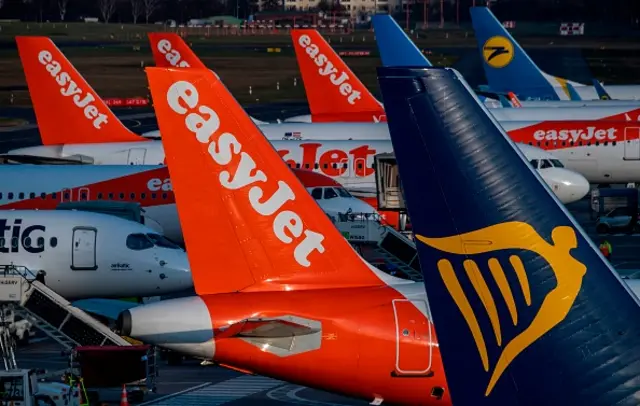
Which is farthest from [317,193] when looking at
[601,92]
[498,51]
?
[601,92]

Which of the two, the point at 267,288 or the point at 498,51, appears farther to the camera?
the point at 498,51

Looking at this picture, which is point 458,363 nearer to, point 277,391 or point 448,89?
point 448,89

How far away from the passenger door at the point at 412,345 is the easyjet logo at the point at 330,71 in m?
49.0

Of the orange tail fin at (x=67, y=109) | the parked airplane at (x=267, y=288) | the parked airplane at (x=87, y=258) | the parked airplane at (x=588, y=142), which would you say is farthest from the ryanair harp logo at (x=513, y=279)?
the parked airplane at (x=588, y=142)

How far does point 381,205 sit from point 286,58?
439ft

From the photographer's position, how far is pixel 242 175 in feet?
70.6

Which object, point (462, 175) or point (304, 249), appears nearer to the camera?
point (462, 175)

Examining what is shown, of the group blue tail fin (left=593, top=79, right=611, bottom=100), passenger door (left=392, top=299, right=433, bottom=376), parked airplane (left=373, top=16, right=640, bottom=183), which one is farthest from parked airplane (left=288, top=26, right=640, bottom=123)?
passenger door (left=392, top=299, right=433, bottom=376)

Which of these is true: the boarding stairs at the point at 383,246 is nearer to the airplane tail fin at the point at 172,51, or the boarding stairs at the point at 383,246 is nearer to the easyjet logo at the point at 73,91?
the easyjet logo at the point at 73,91

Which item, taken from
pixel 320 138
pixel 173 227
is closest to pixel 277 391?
pixel 173 227

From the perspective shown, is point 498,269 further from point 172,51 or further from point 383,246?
point 172,51

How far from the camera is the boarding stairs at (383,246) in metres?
35.8

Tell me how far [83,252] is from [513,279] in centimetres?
2287

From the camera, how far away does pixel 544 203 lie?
14.8 metres
